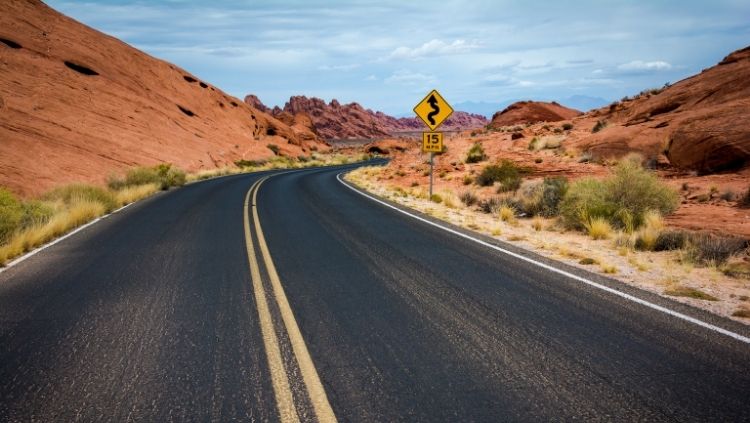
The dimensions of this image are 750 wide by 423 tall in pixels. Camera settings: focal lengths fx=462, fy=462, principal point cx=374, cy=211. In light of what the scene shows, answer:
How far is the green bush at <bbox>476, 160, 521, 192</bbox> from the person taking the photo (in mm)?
18875

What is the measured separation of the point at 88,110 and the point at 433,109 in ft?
100

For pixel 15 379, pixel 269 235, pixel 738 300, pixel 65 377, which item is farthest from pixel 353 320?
pixel 269 235

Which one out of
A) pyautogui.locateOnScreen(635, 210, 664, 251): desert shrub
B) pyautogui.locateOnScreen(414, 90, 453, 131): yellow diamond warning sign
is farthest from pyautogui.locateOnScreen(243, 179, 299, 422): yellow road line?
pyautogui.locateOnScreen(414, 90, 453, 131): yellow diamond warning sign

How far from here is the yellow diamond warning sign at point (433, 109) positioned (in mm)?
17359

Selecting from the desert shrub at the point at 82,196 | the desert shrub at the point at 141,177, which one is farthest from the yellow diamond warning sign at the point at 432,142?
the desert shrub at the point at 141,177

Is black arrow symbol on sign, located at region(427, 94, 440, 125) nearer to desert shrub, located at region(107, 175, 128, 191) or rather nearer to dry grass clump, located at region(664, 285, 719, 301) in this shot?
dry grass clump, located at region(664, 285, 719, 301)

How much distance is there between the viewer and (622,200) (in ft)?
40.1

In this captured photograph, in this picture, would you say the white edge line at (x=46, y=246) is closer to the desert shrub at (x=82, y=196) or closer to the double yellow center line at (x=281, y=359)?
the desert shrub at (x=82, y=196)

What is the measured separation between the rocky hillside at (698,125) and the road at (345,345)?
13.7m

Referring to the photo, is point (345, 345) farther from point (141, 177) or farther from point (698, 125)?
point (141, 177)

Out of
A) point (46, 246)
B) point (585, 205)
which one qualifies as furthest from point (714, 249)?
point (46, 246)

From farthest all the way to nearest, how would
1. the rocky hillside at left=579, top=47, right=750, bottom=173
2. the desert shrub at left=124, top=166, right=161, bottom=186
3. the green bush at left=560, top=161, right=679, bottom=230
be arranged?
the desert shrub at left=124, top=166, right=161, bottom=186 → the rocky hillside at left=579, top=47, right=750, bottom=173 → the green bush at left=560, top=161, right=679, bottom=230

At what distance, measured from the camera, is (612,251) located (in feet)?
29.7

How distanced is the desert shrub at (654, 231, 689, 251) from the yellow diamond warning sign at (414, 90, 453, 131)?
958 centimetres
